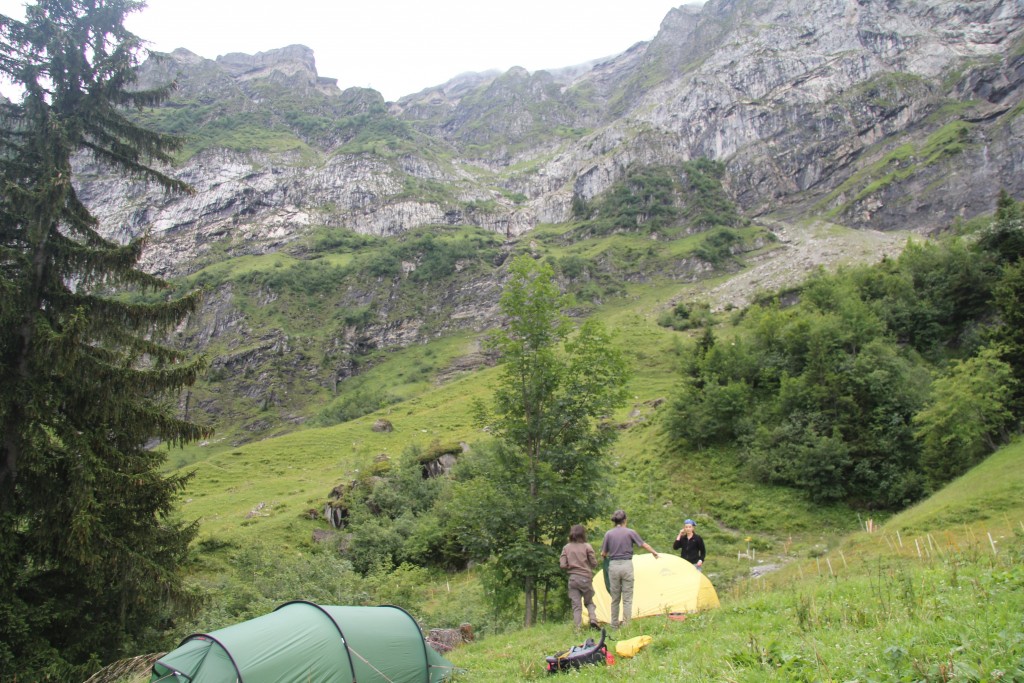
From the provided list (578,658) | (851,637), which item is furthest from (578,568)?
(851,637)

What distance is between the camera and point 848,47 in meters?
185

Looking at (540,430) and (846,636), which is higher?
(540,430)

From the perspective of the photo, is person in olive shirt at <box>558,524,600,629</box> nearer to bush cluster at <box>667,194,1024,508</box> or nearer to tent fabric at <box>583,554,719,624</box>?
tent fabric at <box>583,554,719,624</box>

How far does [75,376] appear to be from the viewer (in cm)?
1345

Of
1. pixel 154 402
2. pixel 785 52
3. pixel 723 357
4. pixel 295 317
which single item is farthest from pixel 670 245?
pixel 154 402

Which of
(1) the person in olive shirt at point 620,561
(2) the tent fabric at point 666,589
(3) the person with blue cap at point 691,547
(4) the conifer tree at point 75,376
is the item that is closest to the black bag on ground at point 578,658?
(1) the person in olive shirt at point 620,561

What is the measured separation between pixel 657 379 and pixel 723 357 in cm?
3076

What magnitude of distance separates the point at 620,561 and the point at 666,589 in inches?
142

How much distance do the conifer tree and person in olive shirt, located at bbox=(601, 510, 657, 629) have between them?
11127 millimetres

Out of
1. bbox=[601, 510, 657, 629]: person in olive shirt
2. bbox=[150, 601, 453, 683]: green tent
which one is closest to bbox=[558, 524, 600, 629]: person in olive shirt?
bbox=[601, 510, 657, 629]: person in olive shirt

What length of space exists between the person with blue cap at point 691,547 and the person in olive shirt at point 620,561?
15.3 feet

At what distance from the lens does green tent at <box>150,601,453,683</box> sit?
9.77 meters

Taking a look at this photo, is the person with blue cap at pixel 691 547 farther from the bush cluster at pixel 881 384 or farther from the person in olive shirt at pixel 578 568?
the bush cluster at pixel 881 384

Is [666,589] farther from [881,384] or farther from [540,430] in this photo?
[881,384]
